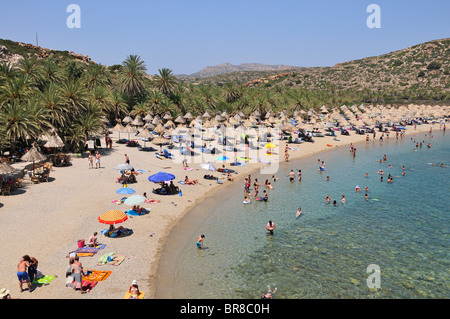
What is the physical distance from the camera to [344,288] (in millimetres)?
14844

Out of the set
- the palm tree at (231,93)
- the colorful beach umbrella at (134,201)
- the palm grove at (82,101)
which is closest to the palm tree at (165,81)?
the palm grove at (82,101)

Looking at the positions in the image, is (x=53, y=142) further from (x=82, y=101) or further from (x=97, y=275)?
(x=97, y=275)

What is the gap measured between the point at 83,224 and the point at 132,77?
141 feet

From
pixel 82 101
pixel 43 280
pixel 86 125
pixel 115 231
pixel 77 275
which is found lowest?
pixel 43 280

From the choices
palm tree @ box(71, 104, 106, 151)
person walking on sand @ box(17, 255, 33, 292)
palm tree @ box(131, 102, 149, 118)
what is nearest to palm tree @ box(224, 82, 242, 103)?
palm tree @ box(131, 102, 149, 118)

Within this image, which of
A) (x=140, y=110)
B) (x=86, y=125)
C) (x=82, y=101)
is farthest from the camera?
(x=140, y=110)

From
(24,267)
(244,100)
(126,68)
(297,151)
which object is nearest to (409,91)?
(244,100)

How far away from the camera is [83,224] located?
1888 centimetres

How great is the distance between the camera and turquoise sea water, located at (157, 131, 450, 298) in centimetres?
1488

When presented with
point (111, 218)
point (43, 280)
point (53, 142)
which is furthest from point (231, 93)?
point (43, 280)

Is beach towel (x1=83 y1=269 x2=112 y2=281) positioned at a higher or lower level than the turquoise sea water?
higher

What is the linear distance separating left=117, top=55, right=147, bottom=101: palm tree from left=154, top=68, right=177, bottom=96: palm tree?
542 centimetres

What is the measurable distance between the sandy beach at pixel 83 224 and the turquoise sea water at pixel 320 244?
1522 mm

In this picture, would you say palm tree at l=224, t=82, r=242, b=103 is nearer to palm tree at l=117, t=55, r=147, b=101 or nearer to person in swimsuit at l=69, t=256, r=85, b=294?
palm tree at l=117, t=55, r=147, b=101
